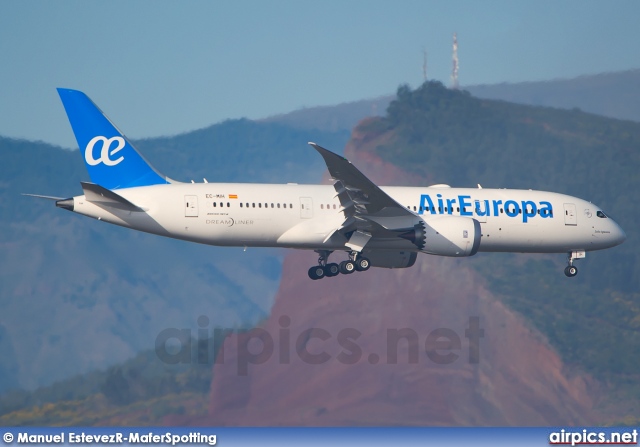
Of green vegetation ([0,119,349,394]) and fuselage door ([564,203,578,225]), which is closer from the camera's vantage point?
fuselage door ([564,203,578,225])

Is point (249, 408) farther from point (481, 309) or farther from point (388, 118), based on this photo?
point (388, 118)

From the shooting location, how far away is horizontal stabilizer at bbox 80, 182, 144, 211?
4138 cm

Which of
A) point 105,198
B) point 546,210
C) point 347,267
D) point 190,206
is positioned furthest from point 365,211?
point 105,198

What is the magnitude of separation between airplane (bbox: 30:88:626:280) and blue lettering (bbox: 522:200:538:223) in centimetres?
5

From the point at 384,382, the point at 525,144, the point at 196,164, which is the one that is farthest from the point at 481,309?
the point at 196,164

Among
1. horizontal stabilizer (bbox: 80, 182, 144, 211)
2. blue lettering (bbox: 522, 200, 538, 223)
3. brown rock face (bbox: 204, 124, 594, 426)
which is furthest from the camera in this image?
brown rock face (bbox: 204, 124, 594, 426)

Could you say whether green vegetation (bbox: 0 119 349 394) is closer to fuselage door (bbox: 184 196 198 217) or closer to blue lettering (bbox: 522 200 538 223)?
fuselage door (bbox: 184 196 198 217)

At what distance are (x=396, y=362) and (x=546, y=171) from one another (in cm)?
2959

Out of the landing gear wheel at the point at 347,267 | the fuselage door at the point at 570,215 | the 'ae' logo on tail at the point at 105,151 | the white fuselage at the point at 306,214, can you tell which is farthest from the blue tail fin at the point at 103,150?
the fuselage door at the point at 570,215

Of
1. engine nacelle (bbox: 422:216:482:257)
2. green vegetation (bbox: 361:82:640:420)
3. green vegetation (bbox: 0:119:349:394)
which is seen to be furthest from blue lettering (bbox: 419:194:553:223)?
green vegetation (bbox: 361:82:640:420)

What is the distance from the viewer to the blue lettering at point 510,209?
4679 centimetres

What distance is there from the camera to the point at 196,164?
3760 inches

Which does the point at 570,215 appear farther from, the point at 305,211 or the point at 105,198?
the point at 105,198

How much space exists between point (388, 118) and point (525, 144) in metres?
10.2
